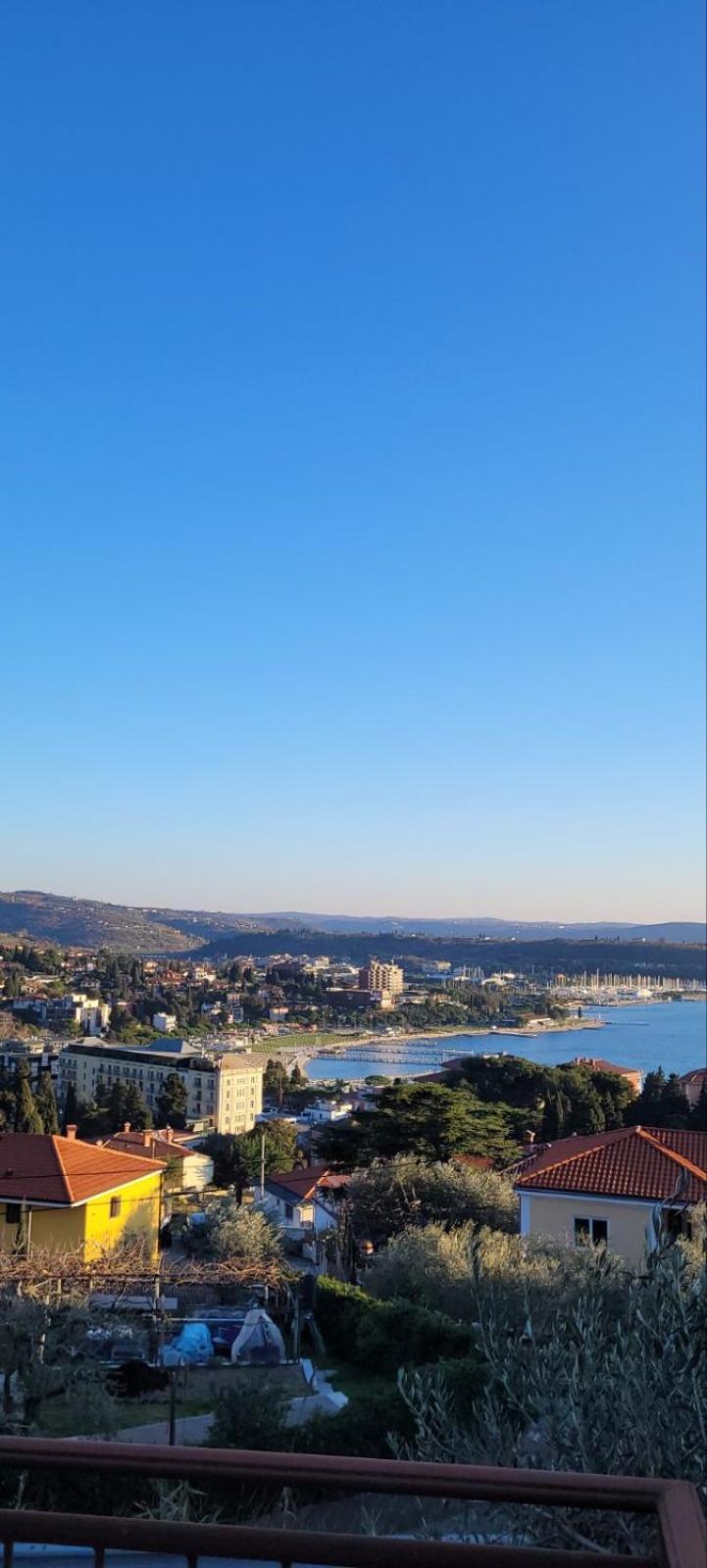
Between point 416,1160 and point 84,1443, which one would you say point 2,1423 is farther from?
point 416,1160

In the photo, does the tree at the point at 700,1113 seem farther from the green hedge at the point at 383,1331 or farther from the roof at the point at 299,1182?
the green hedge at the point at 383,1331

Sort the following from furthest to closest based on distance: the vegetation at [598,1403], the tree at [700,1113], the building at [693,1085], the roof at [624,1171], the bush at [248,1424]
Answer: the building at [693,1085], the tree at [700,1113], the roof at [624,1171], the bush at [248,1424], the vegetation at [598,1403]

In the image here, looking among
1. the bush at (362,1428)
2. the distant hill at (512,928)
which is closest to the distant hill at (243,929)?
the distant hill at (512,928)

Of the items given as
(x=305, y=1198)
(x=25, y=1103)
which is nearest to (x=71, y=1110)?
(x=25, y=1103)

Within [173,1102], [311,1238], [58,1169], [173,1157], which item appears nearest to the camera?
[58,1169]

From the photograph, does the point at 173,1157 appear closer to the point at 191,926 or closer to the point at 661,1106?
Result: the point at 661,1106

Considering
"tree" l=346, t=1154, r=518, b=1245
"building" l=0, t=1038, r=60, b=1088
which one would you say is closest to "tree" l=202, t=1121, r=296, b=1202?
"tree" l=346, t=1154, r=518, b=1245
